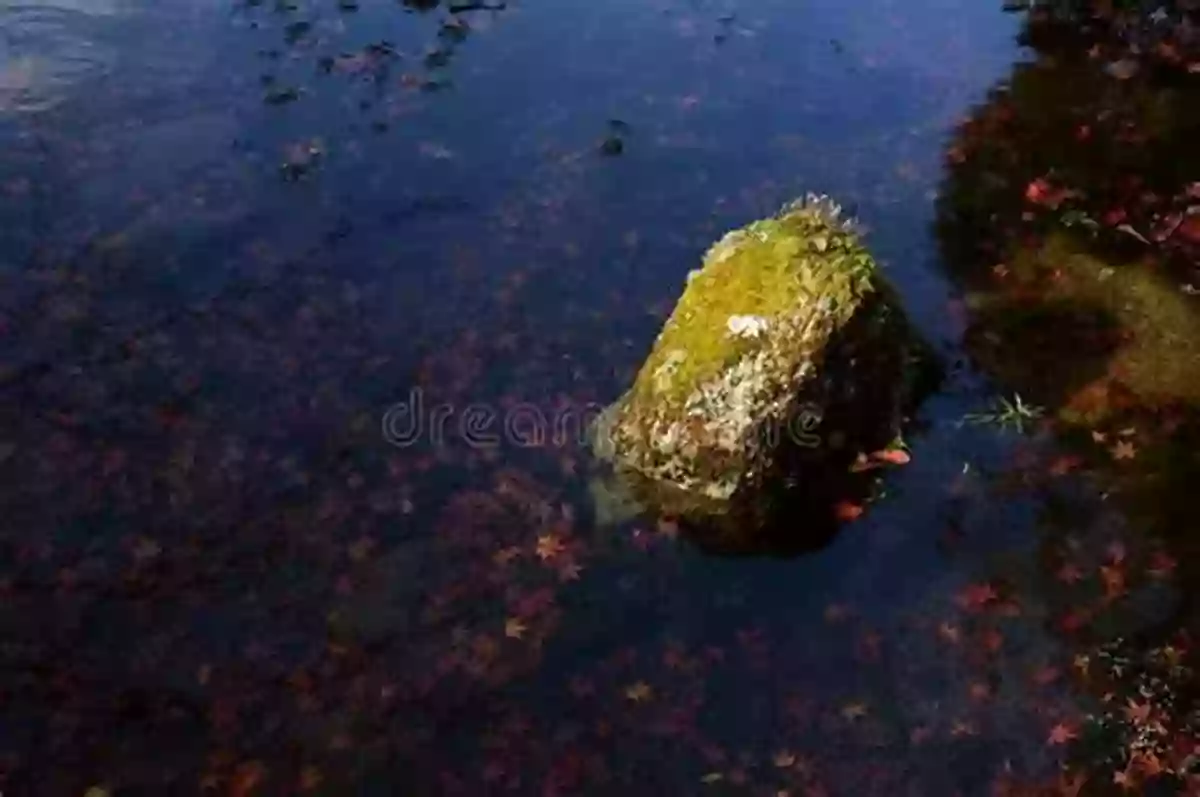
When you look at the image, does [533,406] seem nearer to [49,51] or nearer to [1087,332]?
[1087,332]

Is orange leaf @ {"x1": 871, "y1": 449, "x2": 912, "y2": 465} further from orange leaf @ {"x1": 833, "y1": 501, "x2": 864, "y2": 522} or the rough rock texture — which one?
orange leaf @ {"x1": 833, "y1": 501, "x2": 864, "y2": 522}

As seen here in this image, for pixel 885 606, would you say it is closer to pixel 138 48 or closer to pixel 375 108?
pixel 375 108

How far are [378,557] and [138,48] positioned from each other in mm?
8309

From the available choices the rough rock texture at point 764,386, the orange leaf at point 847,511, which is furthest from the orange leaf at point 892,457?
the orange leaf at point 847,511

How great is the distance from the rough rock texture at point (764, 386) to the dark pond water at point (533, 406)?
0.39 meters

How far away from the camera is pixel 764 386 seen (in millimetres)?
8969

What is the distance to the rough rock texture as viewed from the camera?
354 inches

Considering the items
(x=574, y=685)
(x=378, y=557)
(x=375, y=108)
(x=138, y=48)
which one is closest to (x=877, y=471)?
(x=574, y=685)

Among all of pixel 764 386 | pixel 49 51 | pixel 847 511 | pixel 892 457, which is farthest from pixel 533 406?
pixel 49 51

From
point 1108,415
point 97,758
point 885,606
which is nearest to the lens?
point 97,758

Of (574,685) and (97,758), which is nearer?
(97,758)

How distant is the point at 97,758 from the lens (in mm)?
7125

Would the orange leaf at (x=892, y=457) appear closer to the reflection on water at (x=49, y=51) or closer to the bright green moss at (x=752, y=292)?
the bright green moss at (x=752, y=292)

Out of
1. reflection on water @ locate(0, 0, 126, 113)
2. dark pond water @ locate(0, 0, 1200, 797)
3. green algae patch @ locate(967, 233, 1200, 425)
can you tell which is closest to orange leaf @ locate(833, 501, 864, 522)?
dark pond water @ locate(0, 0, 1200, 797)
